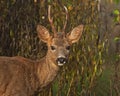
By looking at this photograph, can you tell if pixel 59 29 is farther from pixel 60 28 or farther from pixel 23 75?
pixel 23 75

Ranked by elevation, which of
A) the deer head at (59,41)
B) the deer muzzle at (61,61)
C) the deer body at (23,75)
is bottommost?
the deer body at (23,75)

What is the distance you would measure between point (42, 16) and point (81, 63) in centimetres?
99

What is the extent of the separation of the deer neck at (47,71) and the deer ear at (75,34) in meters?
0.47

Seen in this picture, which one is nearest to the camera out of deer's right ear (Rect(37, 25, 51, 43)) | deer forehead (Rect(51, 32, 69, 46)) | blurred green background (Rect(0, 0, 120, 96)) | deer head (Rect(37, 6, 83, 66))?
deer head (Rect(37, 6, 83, 66))

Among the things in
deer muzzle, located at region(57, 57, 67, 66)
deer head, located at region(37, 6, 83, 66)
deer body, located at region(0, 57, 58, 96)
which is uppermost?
deer head, located at region(37, 6, 83, 66)

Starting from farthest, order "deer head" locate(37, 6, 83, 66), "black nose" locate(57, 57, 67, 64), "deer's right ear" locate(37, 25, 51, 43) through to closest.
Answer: "deer's right ear" locate(37, 25, 51, 43) → "deer head" locate(37, 6, 83, 66) → "black nose" locate(57, 57, 67, 64)

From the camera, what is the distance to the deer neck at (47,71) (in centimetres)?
893

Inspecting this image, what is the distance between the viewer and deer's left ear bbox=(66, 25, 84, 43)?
9180 millimetres

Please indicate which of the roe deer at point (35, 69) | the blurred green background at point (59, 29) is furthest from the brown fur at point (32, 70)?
the blurred green background at point (59, 29)

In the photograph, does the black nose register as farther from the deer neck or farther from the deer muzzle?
the deer neck

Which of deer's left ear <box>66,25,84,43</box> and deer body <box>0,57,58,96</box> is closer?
deer body <box>0,57,58,96</box>

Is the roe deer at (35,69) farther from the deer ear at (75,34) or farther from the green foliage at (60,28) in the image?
the green foliage at (60,28)

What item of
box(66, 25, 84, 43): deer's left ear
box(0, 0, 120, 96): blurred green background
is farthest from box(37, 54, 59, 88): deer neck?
box(0, 0, 120, 96): blurred green background

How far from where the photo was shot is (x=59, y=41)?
8891 mm
